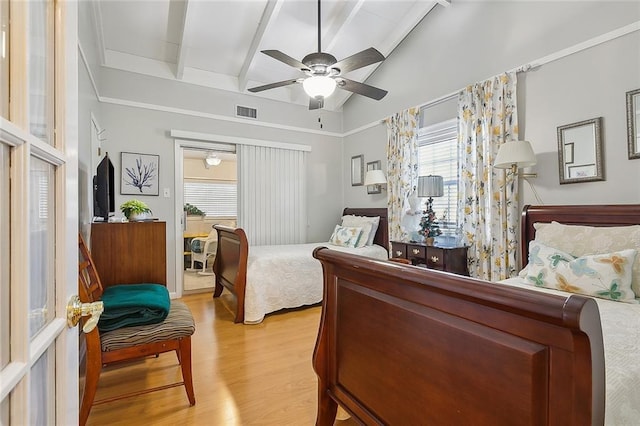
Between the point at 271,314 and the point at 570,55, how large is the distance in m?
3.67

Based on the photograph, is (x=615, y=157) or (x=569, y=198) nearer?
(x=615, y=157)

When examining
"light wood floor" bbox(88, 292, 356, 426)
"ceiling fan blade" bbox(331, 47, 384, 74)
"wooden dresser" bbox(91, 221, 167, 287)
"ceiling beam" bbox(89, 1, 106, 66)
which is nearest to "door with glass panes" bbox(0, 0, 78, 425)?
"light wood floor" bbox(88, 292, 356, 426)

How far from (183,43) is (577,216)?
420cm

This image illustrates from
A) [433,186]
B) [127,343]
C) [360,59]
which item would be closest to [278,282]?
[127,343]

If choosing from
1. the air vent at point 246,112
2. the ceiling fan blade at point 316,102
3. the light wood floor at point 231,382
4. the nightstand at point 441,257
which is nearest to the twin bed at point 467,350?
the light wood floor at point 231,382

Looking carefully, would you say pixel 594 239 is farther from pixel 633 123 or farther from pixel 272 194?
pixel 272 194

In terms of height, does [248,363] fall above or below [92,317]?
below

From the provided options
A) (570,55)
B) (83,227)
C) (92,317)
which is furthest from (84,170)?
(570,55)

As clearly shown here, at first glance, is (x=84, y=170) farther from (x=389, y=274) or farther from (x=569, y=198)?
(x=569, y=198)

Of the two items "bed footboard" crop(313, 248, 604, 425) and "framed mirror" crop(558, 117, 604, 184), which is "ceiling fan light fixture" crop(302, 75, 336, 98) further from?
"framed mirror" crop(558, 117, 604, 184)

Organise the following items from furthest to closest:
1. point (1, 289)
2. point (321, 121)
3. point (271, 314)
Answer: point (321, 121), point (271, 314), point (1, 289)

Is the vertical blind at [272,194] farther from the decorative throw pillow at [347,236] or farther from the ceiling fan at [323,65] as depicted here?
the ceiling fan at [323,65]

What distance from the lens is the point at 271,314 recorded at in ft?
11.8

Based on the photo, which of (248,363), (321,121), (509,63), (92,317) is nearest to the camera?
(92,317)
